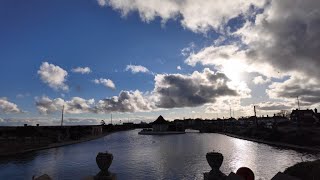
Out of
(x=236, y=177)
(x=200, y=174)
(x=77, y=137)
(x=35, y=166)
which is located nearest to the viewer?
(x=236, y=177)

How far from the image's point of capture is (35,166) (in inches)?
2207

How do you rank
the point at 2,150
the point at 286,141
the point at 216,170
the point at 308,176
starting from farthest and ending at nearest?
the point at 286,141
the point at 2,150
the point at 308,176
the point at 216,170

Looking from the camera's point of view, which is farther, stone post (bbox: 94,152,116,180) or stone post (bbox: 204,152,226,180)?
stone post (bbox: 94,152,116,180)

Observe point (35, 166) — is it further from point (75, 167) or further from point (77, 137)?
point (77, 137)

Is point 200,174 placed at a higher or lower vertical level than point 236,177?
lower

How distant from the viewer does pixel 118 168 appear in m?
52.4

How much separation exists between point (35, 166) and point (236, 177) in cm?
5177

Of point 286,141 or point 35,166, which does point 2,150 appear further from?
point 286,141

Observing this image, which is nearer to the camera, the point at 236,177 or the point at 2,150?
the point at 236,177

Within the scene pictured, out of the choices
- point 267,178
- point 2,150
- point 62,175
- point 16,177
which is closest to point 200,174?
point 267,178

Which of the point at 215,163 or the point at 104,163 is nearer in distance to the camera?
the point at 215,163

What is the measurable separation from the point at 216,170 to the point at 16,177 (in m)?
38.3

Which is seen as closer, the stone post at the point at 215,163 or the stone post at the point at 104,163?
the stone post at the point at 215,163

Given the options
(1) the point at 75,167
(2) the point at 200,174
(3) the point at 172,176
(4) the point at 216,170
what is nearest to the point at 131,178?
(3) the point at 172,176
